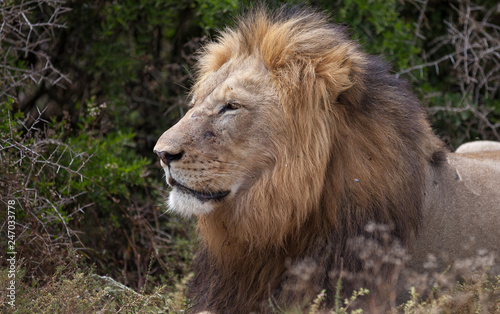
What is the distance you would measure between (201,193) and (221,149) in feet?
0.80

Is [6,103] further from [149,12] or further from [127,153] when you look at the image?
[149,12]

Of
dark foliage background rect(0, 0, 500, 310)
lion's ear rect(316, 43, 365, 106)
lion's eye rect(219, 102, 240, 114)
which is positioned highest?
lion's ear rect(316, 43, 365, 106)

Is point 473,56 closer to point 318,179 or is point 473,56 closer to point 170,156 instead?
point 318,179

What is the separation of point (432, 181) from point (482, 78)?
3.53 metres

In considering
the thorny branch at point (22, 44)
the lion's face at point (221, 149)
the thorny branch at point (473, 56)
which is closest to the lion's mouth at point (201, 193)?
the lion's face at point (221, 149)

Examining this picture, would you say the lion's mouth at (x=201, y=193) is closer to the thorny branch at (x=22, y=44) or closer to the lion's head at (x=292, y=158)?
the lion's head at (x=292, y=158)

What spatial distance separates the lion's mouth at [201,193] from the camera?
278cm

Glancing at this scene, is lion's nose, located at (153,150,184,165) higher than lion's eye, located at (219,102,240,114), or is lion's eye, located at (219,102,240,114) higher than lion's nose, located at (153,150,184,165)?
lion's eye, located at (219,102,240,114)

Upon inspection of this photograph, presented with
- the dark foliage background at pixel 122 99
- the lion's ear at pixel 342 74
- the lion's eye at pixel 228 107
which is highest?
the lion's ear at pixel 342 74

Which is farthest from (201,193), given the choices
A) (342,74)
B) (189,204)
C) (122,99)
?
(122,99)

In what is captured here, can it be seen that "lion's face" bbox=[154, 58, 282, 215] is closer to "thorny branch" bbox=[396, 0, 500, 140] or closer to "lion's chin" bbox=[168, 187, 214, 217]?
"lion's chin" bbox=[168, 187, 214, 217]

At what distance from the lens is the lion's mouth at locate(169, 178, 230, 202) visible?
109 inches

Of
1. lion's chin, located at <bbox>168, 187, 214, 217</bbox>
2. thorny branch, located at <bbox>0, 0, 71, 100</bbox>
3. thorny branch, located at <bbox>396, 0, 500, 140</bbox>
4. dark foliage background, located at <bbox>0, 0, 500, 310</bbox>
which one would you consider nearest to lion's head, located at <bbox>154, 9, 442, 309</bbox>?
lion's chin, located at <bbox>168, 187, 214, 217</bbox>

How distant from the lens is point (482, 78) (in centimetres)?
618
